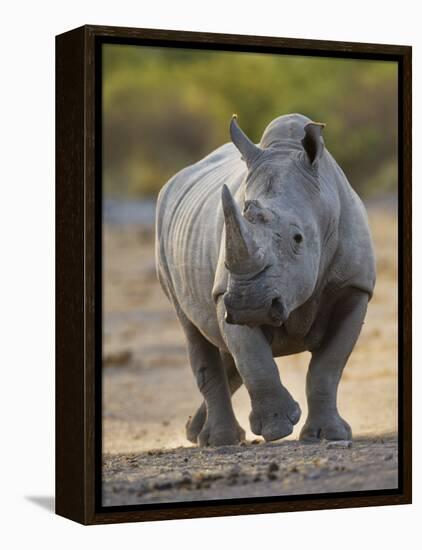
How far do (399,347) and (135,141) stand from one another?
279 cm

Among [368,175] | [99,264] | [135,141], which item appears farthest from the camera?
[368,175]

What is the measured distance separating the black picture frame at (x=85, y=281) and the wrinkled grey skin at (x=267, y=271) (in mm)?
489

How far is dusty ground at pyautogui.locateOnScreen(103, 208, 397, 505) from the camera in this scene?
34.5 ft

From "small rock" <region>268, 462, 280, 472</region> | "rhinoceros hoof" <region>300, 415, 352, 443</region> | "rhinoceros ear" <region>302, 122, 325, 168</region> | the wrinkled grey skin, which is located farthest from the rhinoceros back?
"small rock" <region>268, 462, 280, 472</region>

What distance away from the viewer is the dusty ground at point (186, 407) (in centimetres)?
1052

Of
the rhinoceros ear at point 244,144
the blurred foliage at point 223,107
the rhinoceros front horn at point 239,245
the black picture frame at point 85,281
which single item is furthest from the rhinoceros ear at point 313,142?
the blurred foliage at point 223,107

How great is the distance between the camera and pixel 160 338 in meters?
18.4

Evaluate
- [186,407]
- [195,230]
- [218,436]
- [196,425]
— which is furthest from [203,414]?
[186,407]

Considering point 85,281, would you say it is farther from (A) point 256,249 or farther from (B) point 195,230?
(B) point 195,230

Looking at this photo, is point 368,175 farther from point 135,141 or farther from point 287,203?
point 287,203

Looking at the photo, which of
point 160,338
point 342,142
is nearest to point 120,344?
point 160,338

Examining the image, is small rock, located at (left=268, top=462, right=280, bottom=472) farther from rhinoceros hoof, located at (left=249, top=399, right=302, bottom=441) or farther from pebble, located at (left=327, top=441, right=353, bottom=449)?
pebble, located at (left=327, top=441, right=353, bottom=449)

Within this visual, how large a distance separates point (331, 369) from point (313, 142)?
1403 millimetres

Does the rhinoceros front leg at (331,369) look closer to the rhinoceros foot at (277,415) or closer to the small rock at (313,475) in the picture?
the small rock at (313,475)
